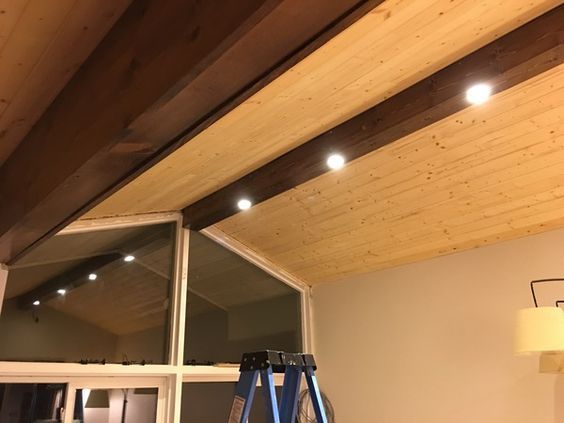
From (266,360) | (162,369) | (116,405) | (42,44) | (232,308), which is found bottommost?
(116,405)

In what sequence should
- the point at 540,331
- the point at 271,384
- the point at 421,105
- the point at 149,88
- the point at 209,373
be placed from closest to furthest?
the point at 149,88
the point at 271,384
the point at 421,105
the point at 540,331
the point at 209,373

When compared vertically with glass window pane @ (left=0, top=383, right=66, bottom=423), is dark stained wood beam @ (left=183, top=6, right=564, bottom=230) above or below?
above

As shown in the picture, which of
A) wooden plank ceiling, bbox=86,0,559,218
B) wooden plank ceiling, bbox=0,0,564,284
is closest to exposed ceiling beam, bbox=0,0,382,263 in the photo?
wooden plank ceiling, bbox=0,0,564,284

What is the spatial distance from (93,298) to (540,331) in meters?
3.37

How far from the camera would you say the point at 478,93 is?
8.99 ft

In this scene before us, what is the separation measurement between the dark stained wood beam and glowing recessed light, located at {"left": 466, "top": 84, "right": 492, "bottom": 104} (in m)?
0.03

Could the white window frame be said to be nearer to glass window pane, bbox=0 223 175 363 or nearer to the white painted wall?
glass window pane, bbox=0 223 175 363

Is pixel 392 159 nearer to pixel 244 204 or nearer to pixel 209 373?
pixel 244 204

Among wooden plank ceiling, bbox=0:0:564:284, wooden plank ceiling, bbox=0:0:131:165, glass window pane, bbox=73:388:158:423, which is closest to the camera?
wooden plank ceiling, bbox=0:0:131:165

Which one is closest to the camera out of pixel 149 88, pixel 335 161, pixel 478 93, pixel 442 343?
pixel 149 88

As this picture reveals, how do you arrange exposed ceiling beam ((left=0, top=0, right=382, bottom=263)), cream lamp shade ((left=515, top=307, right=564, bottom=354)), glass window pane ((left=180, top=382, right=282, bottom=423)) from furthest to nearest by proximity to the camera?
glass window pane ((left=180, top=382, right=282, bottom=423)), cream lamp shade ((left=515, top=307, right=564, bottom=354)), exposed ceiling beam ((left=0, top=0, right=382, bottom=263))

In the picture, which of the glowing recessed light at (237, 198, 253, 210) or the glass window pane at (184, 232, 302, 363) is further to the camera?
the glass window pane at (184, 232, 302, 363)

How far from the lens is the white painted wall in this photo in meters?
3.91

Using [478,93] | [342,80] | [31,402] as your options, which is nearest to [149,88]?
[342,80]
